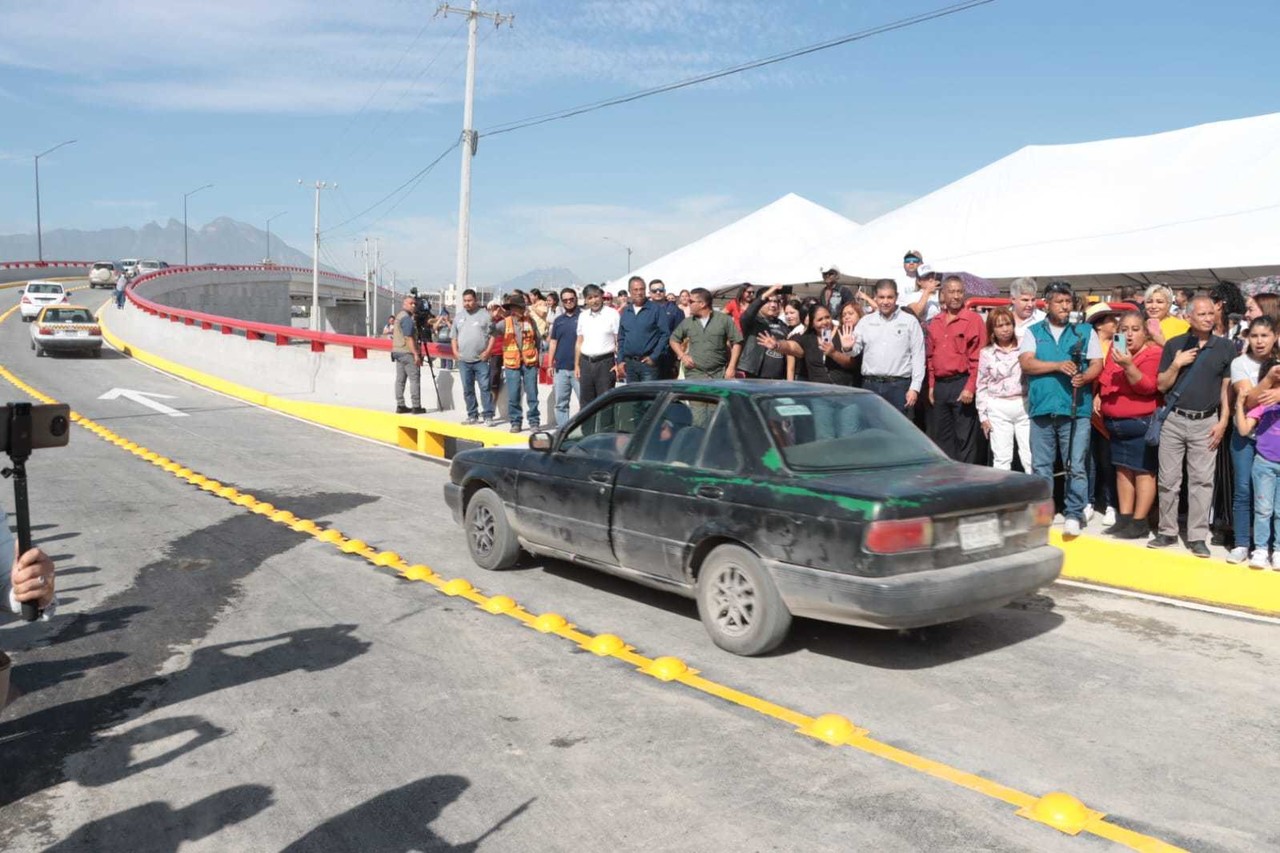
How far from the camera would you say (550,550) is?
273 inches

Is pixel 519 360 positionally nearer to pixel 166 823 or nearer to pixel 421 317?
pixel 421 317

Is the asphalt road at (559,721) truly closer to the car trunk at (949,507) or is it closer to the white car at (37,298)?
the car trunk at (949,507)

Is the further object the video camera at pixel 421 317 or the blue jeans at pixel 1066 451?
the video camera at pixel 421 317

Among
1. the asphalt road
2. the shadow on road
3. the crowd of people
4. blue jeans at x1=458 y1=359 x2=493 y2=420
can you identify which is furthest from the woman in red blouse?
blue jeans at x1=458 y1=359 x2=493 y2=420

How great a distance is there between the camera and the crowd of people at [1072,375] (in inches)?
281

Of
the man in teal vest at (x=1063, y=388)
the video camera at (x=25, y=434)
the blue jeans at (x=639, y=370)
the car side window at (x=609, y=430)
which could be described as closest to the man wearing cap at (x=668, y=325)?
the blue jeans at (x=639, y=370)

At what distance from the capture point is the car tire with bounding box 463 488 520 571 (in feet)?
23.9

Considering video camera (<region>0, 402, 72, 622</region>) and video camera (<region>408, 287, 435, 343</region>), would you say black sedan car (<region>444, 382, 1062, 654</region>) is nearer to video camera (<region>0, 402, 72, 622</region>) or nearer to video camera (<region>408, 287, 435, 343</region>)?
video camera (<region>0, 402, 72, 622</region>)

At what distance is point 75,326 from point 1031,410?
27.2 m

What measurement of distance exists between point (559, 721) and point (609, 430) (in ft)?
8.11

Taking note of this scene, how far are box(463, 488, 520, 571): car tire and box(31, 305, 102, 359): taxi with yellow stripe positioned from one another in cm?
2475

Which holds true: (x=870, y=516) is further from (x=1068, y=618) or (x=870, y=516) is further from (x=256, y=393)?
(x=256, y=393)

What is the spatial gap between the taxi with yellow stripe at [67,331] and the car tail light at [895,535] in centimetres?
2828

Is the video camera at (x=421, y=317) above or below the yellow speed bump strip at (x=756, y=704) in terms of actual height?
above
